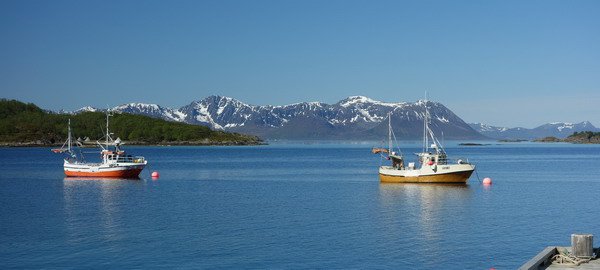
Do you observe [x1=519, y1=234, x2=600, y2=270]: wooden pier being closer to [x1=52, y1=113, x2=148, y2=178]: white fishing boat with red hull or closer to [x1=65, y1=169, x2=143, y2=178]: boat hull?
[x1=52, y1=113, x2=148, y2=178]: white fishing boat with red hull

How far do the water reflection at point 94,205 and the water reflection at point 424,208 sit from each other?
1660 cm

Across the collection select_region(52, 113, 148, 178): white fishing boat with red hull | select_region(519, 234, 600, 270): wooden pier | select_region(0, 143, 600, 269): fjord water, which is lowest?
select_region(0, 143, 600, 269): fjord water

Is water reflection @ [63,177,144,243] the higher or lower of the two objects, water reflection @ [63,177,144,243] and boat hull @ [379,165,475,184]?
the lower

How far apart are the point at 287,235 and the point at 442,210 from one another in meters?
16.5

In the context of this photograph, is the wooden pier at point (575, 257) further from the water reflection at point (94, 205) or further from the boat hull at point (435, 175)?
the boat hull at point (435, 175)

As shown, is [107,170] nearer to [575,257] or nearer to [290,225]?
[290,225]

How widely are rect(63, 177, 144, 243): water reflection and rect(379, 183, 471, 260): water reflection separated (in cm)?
1660

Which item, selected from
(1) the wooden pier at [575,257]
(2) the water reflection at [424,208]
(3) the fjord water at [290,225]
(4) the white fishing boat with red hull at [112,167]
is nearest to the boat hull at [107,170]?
(4) the white fishing boat with red hull at [112,167]

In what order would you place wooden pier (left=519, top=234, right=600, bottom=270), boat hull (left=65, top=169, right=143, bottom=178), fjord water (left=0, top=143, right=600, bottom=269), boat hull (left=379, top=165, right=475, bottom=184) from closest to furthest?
wooden pier (left=519, top=234, right=600, bottom=270), fjord water (left=0, top=143, right=600, bottom=269), boat hull (left=379, top=165, right=475, bottom=184), boat hull (left=65, top=169, right=143, bottom=178)

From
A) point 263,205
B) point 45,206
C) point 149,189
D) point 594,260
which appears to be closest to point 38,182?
point 149,189

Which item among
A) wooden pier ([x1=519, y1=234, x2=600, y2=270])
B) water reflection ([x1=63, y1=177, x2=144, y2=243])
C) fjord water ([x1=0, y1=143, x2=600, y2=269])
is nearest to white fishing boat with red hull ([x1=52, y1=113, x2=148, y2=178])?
water reflection ([x1=63, y1=177, x2=144, y2=243])

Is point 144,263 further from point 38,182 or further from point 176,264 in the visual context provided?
point 38,182

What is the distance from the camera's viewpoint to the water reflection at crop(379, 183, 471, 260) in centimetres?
4159

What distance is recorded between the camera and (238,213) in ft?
171
